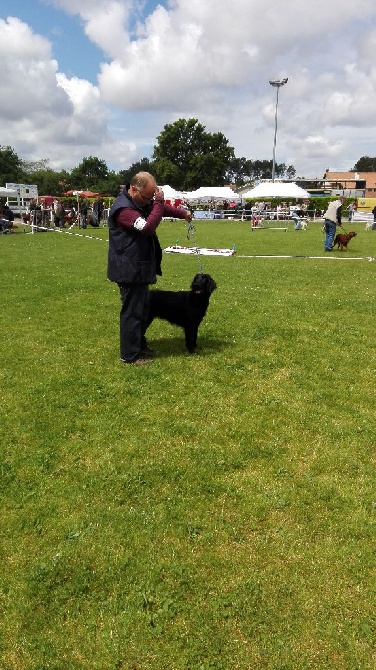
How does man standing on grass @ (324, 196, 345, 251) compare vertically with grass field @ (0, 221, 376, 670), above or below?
above

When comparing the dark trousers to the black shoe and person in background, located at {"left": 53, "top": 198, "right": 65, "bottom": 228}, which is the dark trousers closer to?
the black shoe

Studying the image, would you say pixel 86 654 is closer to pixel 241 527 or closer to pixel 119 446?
pixel 241 527

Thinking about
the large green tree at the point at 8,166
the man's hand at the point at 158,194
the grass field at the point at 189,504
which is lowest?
the grass field at the point at 189,504

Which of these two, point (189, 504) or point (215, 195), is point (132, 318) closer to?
point (189, 504)

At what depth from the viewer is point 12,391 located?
4.64 m

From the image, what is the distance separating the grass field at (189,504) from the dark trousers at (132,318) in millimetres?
234

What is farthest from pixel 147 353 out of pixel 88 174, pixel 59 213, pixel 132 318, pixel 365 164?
pixel 365 164

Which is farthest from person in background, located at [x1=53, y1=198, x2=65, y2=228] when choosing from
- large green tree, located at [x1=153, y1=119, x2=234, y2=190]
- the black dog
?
large green tree, located at [x1=153, y1=119, x2=234, y2=190]

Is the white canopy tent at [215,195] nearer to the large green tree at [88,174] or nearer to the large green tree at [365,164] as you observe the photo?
the large green tree at [88,174]

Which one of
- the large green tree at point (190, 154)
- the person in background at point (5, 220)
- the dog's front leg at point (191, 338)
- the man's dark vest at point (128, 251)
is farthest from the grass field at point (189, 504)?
the large green tree at point (190, 154)

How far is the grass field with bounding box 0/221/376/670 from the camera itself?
2133 mm

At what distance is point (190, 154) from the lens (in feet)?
274

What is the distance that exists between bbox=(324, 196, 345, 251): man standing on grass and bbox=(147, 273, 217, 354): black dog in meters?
11.1

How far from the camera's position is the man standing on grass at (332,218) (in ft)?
Result: 49.3
